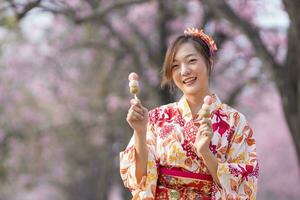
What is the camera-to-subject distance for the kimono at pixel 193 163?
345 cm

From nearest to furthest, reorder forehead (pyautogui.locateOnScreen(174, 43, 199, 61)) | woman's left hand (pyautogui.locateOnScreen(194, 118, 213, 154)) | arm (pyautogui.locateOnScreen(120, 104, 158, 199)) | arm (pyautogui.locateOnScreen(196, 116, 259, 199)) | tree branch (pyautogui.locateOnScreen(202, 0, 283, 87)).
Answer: woman's left hand (pyautogui.locateOnScreen(194, 118, 213, 154)) < arm (pyautogui.locateOnScreen(196, 116, 259, 199)) < arm (pyautogui.locateOnScreen(120, 104, 158, 199)) < forehead (pyautogui.locateOnScreen(174, 43, 199, 61)) < tree branch (pyautogui.locateOnScreen(202, 0, 283, 87))

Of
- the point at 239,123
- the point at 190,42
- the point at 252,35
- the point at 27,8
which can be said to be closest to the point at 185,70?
the point at 190,42

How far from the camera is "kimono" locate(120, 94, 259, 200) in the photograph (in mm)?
3451

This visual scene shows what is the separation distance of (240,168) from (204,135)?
1.04 feet

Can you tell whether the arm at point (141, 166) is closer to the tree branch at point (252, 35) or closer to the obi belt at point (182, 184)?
the obi belt at point (182, 184)

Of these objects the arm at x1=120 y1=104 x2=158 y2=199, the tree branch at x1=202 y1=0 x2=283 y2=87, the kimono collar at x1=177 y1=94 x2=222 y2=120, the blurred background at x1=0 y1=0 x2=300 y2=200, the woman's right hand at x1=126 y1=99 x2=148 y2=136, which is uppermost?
the blurred background at x1=0 y1=0 x2=300 y2=200

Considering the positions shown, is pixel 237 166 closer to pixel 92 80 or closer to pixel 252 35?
pixel 252 35

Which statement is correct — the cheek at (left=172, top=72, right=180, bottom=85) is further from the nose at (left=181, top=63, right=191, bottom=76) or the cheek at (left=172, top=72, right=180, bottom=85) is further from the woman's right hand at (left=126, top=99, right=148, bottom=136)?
the woman's right hand at (left=126, top=99, right=148, bottom=136)

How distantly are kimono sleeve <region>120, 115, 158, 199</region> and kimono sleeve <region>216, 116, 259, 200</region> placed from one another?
0.30m

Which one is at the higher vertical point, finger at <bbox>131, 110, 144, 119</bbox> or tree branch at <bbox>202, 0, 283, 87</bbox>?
tree branch at <bbox>202, 0, 283, 87</bbox>

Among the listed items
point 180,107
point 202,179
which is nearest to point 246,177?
point 202,179

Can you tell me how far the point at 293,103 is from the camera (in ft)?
24.2

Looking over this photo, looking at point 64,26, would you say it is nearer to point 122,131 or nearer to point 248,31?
point 122,131

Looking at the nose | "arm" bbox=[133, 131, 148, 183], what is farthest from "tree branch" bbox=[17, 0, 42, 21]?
"arm" bbox=[133, 131, 148, 183]
